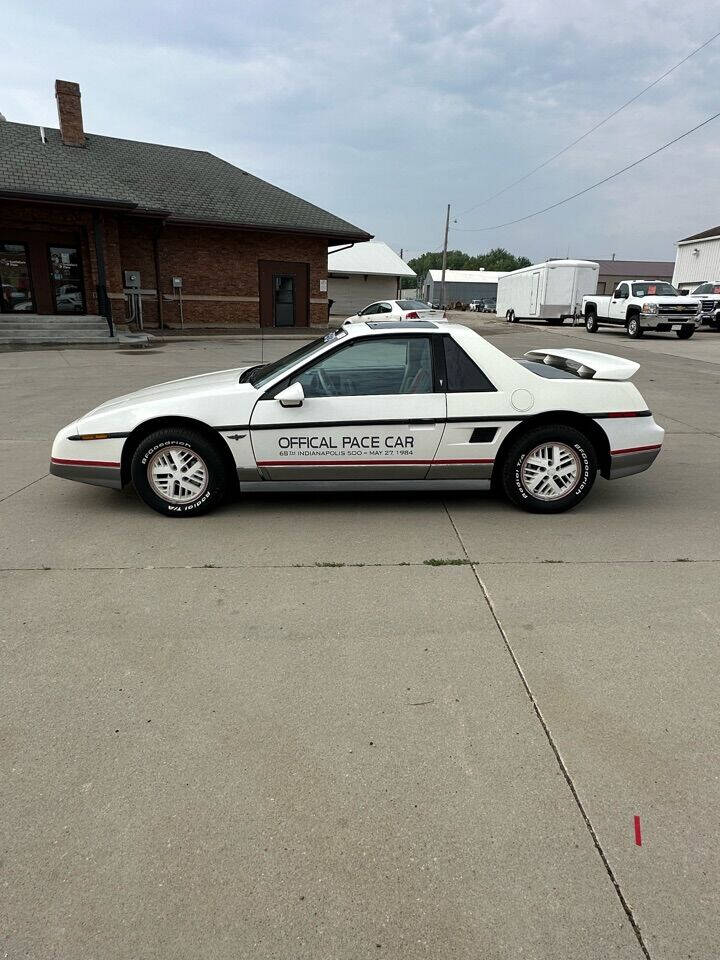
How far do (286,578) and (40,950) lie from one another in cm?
226

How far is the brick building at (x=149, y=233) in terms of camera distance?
20.1 metres

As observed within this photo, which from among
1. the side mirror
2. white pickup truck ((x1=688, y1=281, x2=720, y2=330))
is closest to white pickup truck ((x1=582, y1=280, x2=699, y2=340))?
white pickup truck ((x1=688, y1=281, x2=720, y2=330))

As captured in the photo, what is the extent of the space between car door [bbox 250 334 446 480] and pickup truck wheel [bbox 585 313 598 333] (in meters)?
26.1

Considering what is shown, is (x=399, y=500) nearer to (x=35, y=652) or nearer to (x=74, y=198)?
(x=35, y=652)

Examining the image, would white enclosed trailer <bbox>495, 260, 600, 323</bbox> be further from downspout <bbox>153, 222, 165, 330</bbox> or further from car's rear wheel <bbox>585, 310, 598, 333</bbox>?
downspout <bbox>153, 222, 165, 330</bbox>

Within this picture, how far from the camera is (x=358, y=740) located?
249cm

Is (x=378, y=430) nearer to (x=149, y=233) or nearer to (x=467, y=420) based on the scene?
(x=467, y=420)

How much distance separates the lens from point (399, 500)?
209 inches

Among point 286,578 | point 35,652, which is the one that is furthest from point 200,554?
point 35,652

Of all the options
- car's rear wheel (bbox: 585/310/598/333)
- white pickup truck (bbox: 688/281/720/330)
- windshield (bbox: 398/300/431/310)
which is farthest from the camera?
white pickup truck (bbox: 688/281/720/330)

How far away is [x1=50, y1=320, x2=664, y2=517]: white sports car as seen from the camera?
185 inches

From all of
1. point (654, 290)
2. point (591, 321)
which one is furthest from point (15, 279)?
point (654, 290)

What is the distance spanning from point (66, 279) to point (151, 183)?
5555 millimetres

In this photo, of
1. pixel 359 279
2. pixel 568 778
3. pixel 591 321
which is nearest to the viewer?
pixel 568 778
